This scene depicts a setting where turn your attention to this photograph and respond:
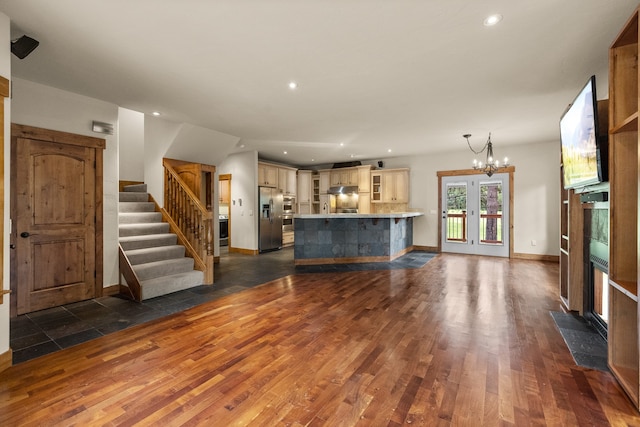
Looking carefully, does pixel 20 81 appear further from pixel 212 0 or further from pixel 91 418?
pixel 91 418

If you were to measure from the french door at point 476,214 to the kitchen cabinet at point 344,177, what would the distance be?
2528mm

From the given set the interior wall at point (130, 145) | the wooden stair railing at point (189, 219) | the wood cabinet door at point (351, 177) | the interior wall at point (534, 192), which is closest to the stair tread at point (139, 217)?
the wooden stair railing at point (189, 219)

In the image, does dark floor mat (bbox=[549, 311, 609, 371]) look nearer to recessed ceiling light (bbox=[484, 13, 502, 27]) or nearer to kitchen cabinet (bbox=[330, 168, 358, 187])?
recessed ceiling light (bbox=[484, 13, 502, 27])

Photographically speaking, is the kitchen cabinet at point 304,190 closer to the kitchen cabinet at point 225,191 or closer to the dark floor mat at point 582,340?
the kitchen cabinet at point 225,191

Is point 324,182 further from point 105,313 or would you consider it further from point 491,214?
point 105,313

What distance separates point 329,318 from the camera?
315cm

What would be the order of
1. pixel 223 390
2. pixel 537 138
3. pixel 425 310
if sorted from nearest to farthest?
pixel 223 390 < pixel 425 310 < pixel 537 138

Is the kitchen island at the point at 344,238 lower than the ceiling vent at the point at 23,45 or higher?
lower

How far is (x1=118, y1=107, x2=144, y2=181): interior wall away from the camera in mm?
6586

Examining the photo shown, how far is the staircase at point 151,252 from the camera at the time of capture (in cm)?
399

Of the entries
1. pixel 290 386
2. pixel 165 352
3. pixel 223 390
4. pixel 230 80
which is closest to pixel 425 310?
pixel 290 386

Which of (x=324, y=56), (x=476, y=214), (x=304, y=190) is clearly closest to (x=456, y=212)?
(x=476, y=214)

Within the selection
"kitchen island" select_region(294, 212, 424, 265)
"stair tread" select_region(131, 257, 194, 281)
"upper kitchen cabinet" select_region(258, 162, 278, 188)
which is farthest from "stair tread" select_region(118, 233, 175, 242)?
"upper kitchen cabinet" select_region(258, 162, 278, 188)

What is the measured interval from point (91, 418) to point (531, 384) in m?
2.80
